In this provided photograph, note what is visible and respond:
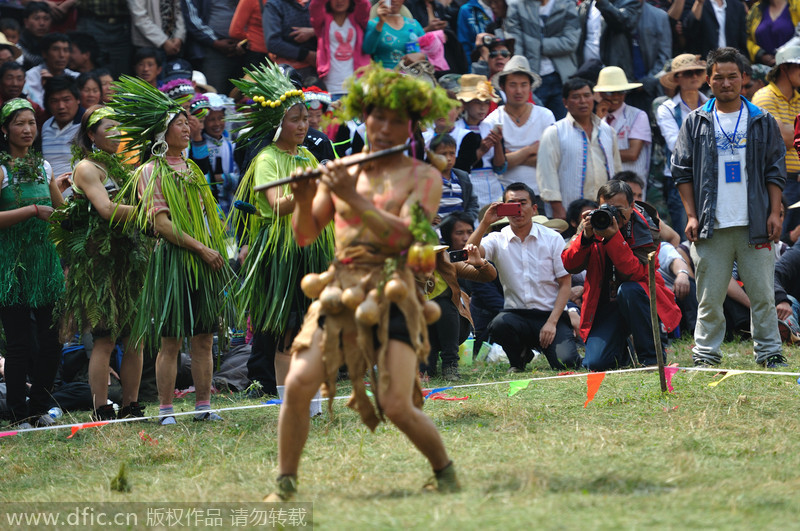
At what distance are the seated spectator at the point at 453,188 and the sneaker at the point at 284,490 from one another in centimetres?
569

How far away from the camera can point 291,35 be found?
11.0 m

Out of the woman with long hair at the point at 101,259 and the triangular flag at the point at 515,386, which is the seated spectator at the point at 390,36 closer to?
the woman with long hair at the point at 101,259

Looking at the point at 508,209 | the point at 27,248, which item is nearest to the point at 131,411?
the point at 27,248

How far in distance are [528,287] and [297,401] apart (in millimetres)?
4830

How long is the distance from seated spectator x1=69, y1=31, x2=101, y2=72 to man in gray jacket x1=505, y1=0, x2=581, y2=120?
474cm

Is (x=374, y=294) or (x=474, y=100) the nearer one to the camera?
(x=374, y=294)

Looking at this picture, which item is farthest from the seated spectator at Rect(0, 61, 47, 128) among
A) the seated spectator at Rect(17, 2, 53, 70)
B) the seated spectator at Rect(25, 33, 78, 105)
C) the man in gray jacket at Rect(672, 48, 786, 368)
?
the man in gray jacket at Rect(672, 48, 786, 368)

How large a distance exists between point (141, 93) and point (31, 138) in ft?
2.98

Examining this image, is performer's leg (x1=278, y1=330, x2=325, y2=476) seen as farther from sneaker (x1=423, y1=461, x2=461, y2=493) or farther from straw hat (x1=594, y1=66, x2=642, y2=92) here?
straw hat (x1=594, y1=66, x2=642, y2=92)

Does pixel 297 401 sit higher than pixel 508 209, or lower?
lower

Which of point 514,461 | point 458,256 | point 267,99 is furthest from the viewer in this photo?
point 458,256

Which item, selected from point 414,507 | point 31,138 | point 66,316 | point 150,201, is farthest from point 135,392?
point 414,507

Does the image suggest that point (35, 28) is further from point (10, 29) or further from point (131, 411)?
point (131, 411)

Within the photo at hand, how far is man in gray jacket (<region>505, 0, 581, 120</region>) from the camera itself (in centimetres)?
1173
